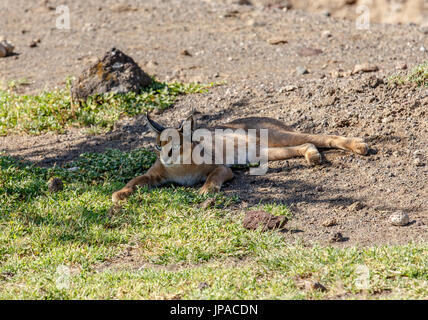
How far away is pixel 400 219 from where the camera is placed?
18.0ft

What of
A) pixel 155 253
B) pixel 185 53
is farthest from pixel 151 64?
pixel 155 253

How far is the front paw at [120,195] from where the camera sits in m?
6.55

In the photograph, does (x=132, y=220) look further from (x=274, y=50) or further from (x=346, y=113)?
(x=274, y=50)

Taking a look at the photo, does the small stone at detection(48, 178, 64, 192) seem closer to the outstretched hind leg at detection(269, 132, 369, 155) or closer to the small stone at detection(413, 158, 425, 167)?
the outstretched hind leg at detection(269, 132, 369, 155)

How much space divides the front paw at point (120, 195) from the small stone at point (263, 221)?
1484 millimetres

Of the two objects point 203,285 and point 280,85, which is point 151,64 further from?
point 203,285

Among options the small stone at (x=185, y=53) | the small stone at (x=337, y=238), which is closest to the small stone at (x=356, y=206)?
the small stone at (x=337, y=238)

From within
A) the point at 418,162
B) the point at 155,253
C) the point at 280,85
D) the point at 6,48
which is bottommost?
the point at 155,253

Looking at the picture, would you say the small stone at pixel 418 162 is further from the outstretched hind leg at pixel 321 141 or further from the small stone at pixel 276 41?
the small stone at pixel 276 41

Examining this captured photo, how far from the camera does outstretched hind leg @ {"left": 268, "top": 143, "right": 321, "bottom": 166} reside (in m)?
6.96

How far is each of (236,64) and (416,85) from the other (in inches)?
161

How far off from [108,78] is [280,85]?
2.69m

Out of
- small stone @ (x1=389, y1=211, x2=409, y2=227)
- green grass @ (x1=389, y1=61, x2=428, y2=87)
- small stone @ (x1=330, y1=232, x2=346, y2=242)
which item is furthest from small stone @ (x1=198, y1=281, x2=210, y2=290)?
green grass @ (x1=389, y1=61, x2=428, y2=87)
